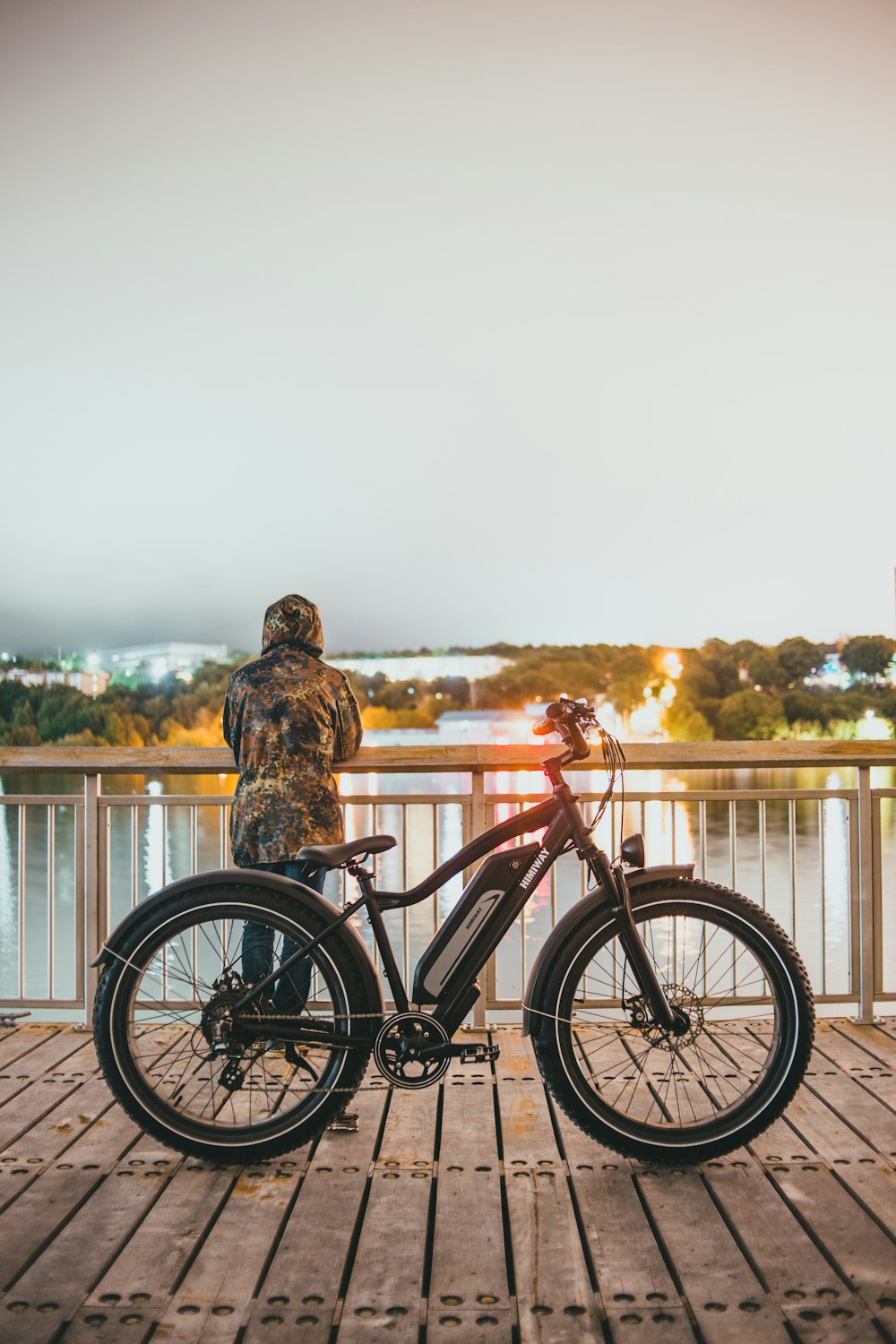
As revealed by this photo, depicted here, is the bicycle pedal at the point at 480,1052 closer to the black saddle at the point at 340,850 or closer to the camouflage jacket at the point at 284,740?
the black saddle at the point at 340,850

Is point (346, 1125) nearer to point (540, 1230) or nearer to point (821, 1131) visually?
point (540, 1230)

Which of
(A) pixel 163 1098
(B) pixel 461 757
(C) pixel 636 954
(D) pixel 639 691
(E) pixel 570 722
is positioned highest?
(E) pixel 570 722

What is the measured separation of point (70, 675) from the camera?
99.9 ft

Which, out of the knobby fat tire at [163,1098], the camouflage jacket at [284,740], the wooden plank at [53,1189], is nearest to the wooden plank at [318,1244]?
the knobby fat tire at [163,1098]

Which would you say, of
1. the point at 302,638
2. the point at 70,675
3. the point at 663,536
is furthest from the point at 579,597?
the point at 302,638

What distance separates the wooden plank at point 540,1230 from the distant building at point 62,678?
699 inches

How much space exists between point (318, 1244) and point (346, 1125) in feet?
2.34

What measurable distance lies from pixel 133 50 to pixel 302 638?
3441 cm

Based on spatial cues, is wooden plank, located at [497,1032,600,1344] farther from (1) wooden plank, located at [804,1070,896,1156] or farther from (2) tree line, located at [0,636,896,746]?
(2) tree line, located at [0,636,896,746]

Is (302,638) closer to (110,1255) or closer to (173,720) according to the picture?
(110,1255)

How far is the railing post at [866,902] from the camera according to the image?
4.03 metres

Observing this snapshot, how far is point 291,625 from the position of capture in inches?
140

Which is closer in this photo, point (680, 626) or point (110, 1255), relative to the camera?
point (110, 1255)

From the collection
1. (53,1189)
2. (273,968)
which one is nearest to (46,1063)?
(53,1189)
